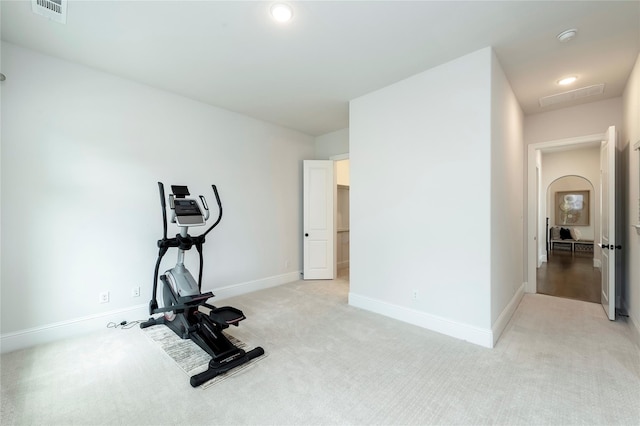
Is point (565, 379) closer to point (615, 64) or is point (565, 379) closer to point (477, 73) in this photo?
point (477, 73)

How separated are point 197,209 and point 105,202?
1.05 metres

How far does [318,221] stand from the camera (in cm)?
509

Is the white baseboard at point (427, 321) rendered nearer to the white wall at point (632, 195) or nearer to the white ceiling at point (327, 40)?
the white wall at point (632, 195)

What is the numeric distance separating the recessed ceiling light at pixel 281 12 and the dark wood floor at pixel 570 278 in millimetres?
5200

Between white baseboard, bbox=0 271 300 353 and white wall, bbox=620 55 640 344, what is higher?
white wall, bbox=620 55 640 344

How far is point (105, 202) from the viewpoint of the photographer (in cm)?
299

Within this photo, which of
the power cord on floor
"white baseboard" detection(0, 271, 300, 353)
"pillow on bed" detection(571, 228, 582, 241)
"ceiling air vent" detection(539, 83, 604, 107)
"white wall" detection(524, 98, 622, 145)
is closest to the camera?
"white baseboard" detection(0, 271, 300, 353)

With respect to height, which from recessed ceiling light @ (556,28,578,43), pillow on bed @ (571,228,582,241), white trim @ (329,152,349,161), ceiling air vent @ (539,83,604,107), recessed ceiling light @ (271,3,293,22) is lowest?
pillow on bed @ (571,228,582,241)

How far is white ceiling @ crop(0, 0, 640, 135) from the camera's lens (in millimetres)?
2075

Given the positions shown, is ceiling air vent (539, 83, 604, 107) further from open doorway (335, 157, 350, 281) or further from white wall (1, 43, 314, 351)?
white wall (1, 43, 314, 351)

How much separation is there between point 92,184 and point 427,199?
3675mm

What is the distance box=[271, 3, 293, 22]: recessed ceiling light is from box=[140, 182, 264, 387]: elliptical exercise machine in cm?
199

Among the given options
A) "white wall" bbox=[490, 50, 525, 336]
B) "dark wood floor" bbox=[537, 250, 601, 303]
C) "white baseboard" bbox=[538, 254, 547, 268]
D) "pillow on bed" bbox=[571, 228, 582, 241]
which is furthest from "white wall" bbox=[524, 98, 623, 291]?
"pillow on bed" bbox=[571, 228, 582, 241]

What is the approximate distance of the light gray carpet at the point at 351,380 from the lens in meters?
1.70
